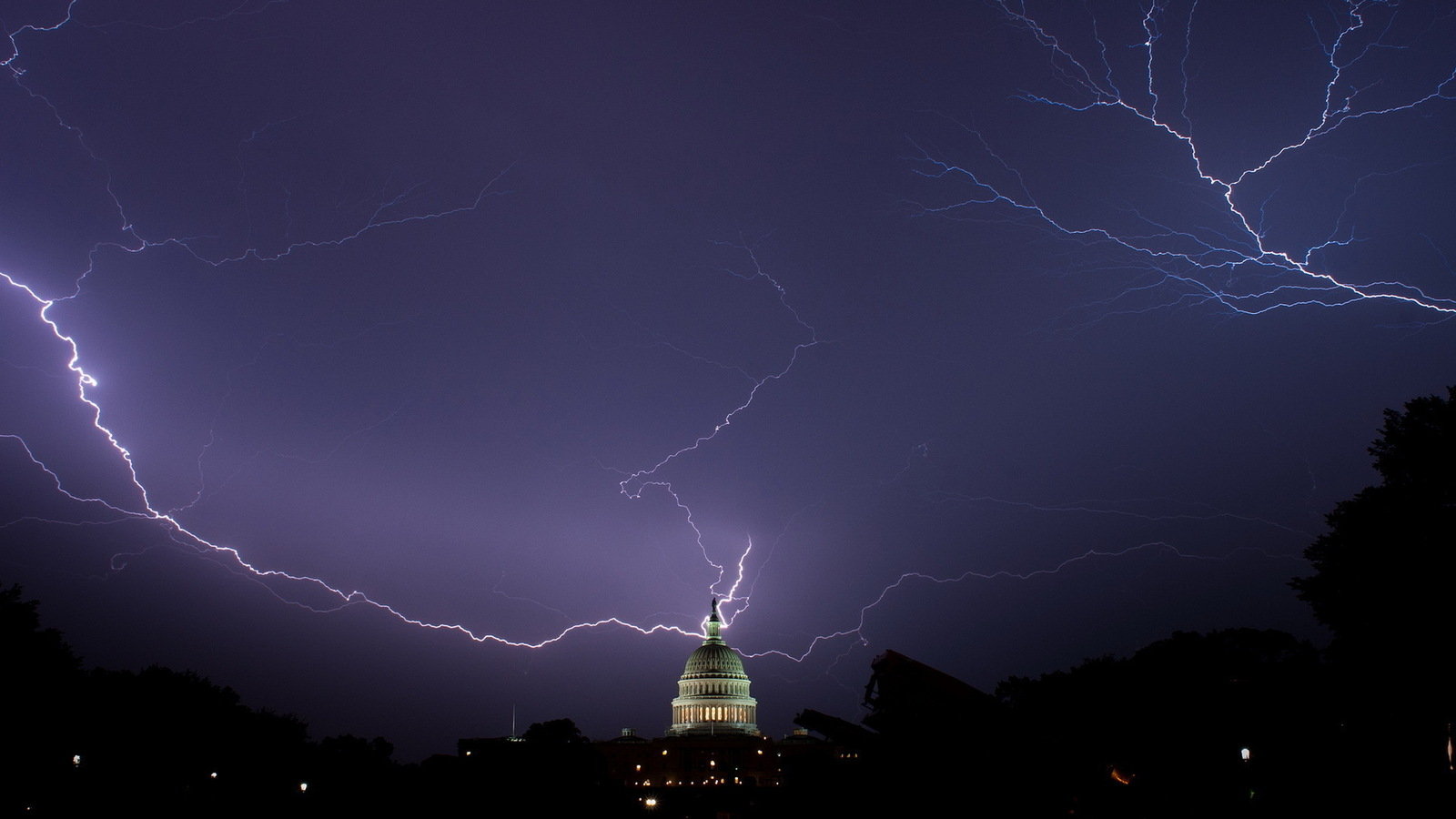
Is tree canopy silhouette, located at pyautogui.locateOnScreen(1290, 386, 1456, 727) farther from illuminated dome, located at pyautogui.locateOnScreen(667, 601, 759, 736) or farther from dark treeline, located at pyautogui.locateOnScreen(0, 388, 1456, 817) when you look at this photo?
illuminated dome, located at pyautogui.locateOnScreen(667, 601, 759, 736)

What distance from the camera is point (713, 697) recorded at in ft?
264

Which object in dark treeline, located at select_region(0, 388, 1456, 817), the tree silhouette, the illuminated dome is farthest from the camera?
the illuminated dome

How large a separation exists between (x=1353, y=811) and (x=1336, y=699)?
261 cm

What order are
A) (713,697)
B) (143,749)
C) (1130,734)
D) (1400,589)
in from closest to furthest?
1. (1130,734)
2. (1400,589)
3. (143,749)
4. (713,697)

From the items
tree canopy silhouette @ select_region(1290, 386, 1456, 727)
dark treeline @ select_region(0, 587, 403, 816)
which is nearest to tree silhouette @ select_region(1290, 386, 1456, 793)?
tree canopy silhouette @ select_region(1290, 386, 1456, 727)

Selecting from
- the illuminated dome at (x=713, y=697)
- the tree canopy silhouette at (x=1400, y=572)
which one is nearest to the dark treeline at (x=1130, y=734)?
the tree canopy silhouette at (x=1400, y=572)

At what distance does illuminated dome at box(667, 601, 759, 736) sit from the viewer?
257 feet

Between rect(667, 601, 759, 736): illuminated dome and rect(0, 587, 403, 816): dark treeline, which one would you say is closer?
rect(0, 587, 403, 816): dark treeline

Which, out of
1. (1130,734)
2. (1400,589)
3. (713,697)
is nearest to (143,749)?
(1130,734)

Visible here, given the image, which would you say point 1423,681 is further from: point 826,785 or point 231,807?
point 231,807

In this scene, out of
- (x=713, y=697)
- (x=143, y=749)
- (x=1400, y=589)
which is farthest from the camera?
(x=713, y=697)

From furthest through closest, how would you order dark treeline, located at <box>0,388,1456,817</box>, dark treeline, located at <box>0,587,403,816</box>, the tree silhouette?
1. dark treeline, located at <box>0,587,403,816</box>
2. the tree silhouette
3. dark treeline, located at <box>0,388,1456,817</box>

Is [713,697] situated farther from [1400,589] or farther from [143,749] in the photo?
[1400,589]

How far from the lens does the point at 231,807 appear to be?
24.1 m
